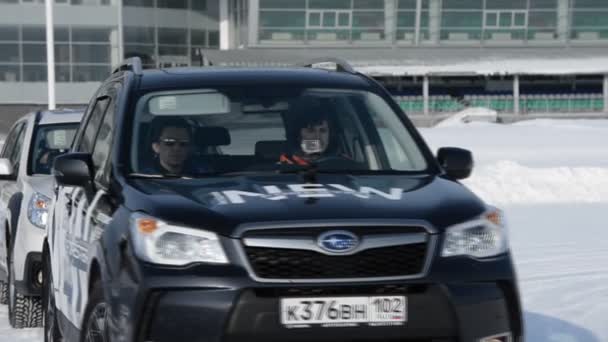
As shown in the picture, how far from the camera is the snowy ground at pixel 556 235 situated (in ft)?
29.8

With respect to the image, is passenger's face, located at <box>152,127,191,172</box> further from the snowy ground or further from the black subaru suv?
the snowy ground

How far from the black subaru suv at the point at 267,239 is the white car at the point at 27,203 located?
9.85ft

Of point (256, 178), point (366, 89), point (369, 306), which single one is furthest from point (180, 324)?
point (366, 89)

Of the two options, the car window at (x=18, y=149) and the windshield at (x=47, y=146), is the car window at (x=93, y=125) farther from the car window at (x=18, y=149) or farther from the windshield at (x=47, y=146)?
the car window at (x=18, y=149)

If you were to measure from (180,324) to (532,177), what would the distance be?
17.6 metres

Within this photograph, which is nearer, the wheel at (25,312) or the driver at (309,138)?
the driver at (309,138)

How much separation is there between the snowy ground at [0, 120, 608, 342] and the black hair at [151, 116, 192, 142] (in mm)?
2820

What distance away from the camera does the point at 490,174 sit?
2272cm

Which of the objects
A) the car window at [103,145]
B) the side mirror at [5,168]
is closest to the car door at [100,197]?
the car window at [103,145]

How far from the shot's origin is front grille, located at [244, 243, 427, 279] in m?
5.12

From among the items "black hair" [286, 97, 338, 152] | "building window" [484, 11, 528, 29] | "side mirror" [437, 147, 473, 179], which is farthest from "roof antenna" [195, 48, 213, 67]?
"side mirror" [437, 147, 473, 179]

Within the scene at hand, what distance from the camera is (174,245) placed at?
5.22 metres

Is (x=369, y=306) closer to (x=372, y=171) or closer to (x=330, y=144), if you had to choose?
(x=372, y=171)

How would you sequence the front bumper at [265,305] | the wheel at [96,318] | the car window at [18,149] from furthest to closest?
the car window at [18,149] → the wheel at [96,318] → the front bumper at [265,305]
